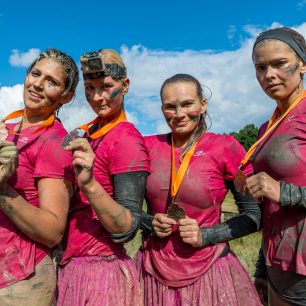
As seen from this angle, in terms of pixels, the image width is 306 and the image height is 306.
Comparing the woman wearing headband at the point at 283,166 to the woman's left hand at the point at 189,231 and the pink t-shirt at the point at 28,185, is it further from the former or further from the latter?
the pink t-shirt at the point at 28,185

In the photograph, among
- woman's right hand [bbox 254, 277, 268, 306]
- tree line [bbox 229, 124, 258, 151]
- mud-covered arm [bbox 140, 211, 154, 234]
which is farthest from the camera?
tree line [bbox 229, 124, 258, 151]

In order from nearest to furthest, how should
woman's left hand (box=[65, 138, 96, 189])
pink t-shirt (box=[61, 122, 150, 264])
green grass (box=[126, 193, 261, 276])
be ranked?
woman's left hand (box=[65, 138, 96, 189]), pink t-shirt (box=[61, 122, 150, 264]), green grass (box=[126, 193, 261, 276])

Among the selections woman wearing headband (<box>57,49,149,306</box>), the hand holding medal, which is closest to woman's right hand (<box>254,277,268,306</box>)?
woman wearing headband (<box>57,49,149,306</box>)

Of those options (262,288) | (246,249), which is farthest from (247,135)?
(262,288)

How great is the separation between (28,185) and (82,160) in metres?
0.50

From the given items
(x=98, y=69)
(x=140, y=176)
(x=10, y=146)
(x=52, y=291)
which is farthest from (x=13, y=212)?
(x=98, y=69)

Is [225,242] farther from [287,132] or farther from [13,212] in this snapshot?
[13,212]

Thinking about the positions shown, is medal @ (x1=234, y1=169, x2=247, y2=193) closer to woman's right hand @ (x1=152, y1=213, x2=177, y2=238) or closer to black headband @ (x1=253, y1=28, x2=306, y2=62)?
woman's right hand @ (x1=152, y1=213, x2=177, y2=238)

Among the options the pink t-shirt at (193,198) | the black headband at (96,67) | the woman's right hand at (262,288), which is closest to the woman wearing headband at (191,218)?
the pink t-shirt at (193,198)

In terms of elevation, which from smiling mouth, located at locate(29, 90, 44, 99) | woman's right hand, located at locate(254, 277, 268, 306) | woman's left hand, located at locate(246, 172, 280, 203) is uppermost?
smiling mouth, located at locate(29, 90, 44, 99)

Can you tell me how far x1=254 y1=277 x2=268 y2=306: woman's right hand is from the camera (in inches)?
137

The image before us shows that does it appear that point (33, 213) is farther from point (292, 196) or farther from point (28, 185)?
point (292, 196)

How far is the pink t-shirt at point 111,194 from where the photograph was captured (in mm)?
3043

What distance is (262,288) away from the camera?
3523 mm
